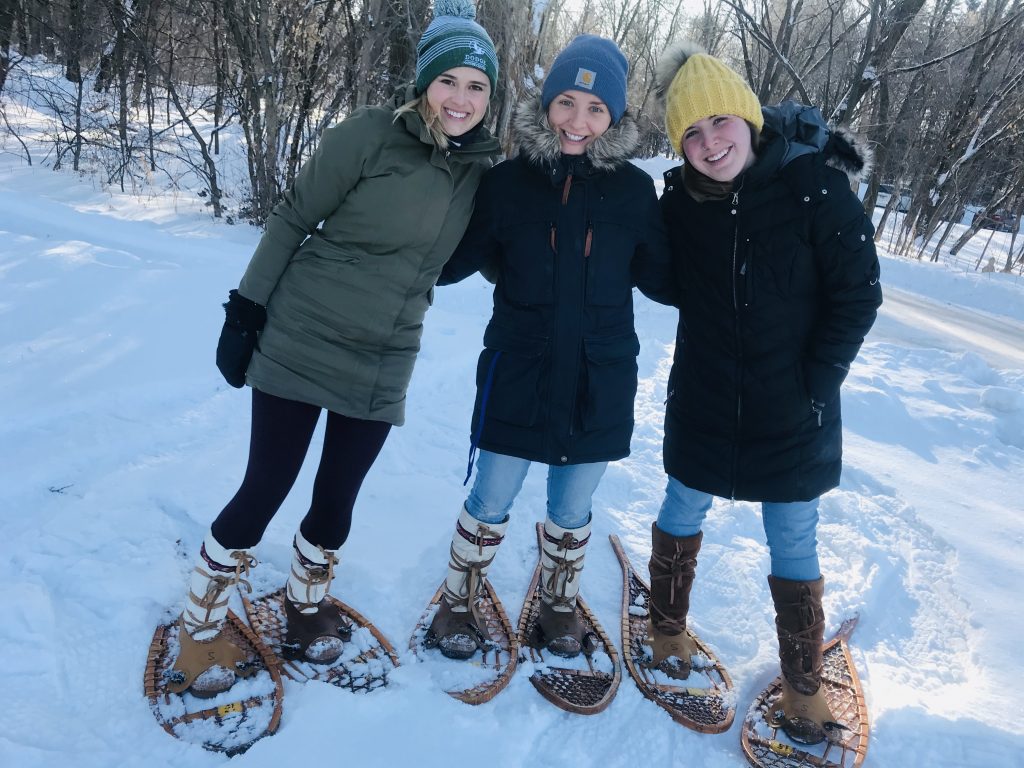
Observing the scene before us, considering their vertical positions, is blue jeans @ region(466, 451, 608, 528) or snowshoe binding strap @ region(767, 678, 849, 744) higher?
blue jeans @ region(466, 451, 608, 528)

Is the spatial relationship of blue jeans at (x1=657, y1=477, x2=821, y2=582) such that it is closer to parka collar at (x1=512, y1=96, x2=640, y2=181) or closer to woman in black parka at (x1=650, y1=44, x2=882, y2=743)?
woman in black parka at (x1=650, y1=44, x2=882, y2=743)

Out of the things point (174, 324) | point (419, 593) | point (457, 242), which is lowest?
point (419, 593)

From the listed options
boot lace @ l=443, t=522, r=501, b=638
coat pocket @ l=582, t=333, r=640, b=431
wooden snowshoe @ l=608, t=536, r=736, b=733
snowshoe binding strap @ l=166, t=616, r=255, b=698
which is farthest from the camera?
boot lace @ l=443, t=522, r=501, b=638

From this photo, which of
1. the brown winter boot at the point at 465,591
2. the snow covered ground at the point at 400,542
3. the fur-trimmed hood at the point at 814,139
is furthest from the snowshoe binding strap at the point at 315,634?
the fur-trimmed hood at the point at 814,139

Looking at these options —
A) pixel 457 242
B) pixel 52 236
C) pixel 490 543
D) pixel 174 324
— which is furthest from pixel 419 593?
pixel 52 236

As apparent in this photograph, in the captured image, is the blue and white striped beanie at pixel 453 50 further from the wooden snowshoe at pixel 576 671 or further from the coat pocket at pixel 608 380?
the wooden snowshoe at pixel 576 671

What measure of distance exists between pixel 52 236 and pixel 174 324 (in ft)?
5.06

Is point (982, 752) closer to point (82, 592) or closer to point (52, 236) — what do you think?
point (82, 592)

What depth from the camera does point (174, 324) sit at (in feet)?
12.8

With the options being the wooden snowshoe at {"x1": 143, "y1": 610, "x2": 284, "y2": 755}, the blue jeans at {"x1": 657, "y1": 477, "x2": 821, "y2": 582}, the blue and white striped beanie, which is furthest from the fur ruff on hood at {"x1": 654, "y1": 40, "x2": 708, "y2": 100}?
the wooden snowshoe at {"x1": 143, "y1": 610, "x2": 284, "y2": 755}

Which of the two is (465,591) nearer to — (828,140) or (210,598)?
(210,598)

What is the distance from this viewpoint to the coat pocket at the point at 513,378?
79.0 inches

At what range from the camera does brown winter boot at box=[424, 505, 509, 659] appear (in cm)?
219

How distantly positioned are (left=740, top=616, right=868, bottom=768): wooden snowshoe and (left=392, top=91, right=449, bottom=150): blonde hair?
1931mm
